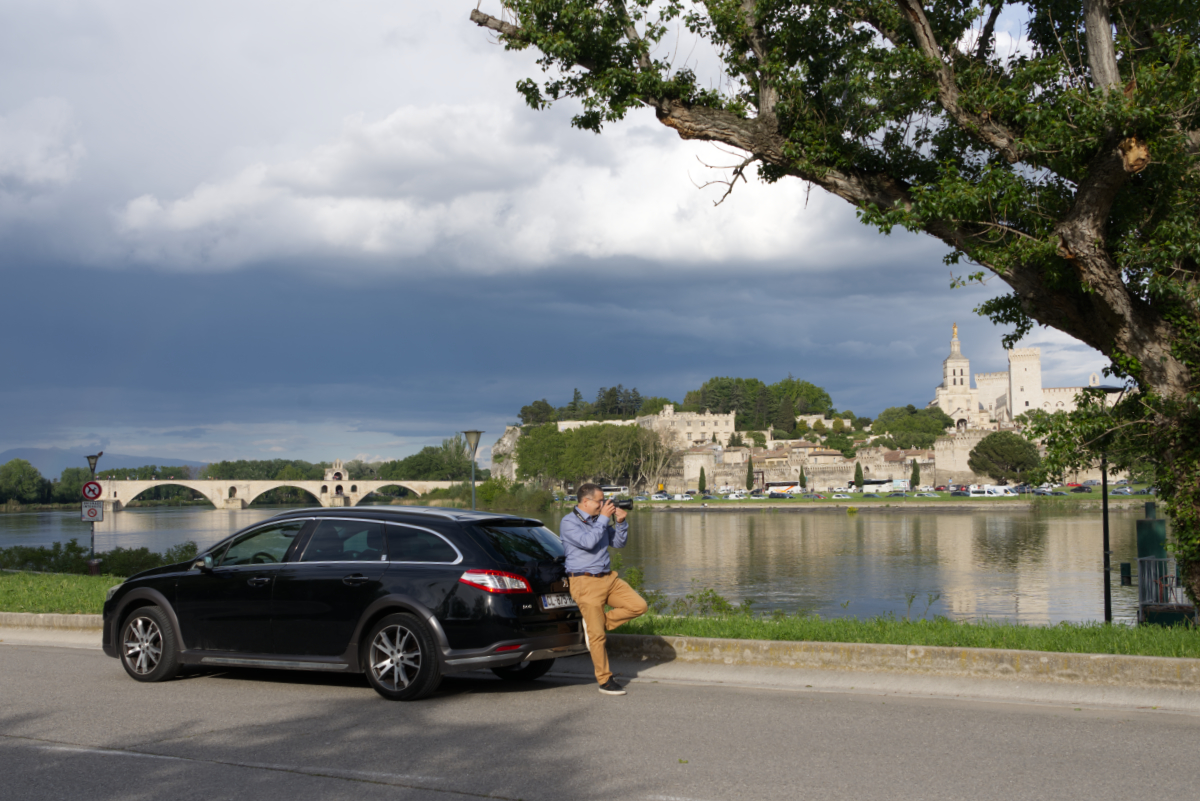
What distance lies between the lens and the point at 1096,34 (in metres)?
9.49

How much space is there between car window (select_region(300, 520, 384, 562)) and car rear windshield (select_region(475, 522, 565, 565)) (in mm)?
916

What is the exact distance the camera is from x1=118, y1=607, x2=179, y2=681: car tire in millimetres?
8953

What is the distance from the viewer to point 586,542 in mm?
8094

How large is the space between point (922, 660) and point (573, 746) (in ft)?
12.3

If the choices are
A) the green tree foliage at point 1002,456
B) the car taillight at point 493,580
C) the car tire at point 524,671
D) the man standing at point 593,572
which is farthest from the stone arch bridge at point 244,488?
the car taillight at point 493,580

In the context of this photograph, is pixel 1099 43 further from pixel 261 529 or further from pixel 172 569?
pixel 172 569

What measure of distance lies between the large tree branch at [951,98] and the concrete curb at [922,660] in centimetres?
488

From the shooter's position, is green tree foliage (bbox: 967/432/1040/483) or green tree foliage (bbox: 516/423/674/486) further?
green tree foliage (bbox: 516/423/674/486)

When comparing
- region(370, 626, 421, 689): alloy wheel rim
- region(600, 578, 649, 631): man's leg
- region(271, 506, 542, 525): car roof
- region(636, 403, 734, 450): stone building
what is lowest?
region(370, 626, 421, 689): alloy wheel rim

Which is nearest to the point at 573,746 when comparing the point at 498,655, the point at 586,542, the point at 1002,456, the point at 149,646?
the point at 498,655

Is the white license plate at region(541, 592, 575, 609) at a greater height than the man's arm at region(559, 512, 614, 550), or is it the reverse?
the man's arm at region(559, 512, 614, 550)

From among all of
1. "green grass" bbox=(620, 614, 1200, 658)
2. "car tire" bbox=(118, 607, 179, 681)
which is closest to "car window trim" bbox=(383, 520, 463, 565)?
"car tire" bbox=(118, 607, 179, 681)

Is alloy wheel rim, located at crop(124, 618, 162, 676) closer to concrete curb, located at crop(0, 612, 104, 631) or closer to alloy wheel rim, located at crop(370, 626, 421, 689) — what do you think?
alloy wheel rim, located at crop(370, 626, 421, 689)

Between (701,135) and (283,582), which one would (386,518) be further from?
(701,135)
